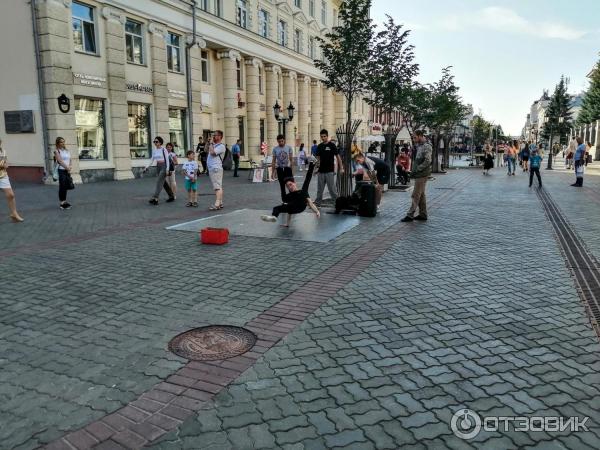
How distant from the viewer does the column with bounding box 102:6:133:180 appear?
21.7 metres

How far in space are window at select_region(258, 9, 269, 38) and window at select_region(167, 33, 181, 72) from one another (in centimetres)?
958

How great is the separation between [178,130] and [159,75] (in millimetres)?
3504

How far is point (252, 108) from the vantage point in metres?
34.4

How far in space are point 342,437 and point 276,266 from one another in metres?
4.01

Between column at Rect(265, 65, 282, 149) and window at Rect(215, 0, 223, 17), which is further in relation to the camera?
column at Rect(265, 65, 282, 149)

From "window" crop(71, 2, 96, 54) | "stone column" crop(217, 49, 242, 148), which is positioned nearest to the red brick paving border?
"window" crop(71, 2, 96, 54)

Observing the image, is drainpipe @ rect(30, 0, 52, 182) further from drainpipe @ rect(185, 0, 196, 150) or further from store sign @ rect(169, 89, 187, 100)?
drainpipe @ rect(185, 0, 196, 150)

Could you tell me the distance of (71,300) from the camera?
5328mm

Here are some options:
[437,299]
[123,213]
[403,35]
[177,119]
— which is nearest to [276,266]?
[437,299]

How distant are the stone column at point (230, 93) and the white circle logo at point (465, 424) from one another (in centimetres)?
3011

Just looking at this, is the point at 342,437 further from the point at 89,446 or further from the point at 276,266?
the point at 276,266

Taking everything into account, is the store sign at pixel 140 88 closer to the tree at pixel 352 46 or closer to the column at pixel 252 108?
the tree at pixel 352 46

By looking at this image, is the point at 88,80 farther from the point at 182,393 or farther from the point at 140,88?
the point at 182,393

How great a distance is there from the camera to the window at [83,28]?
2039cm
